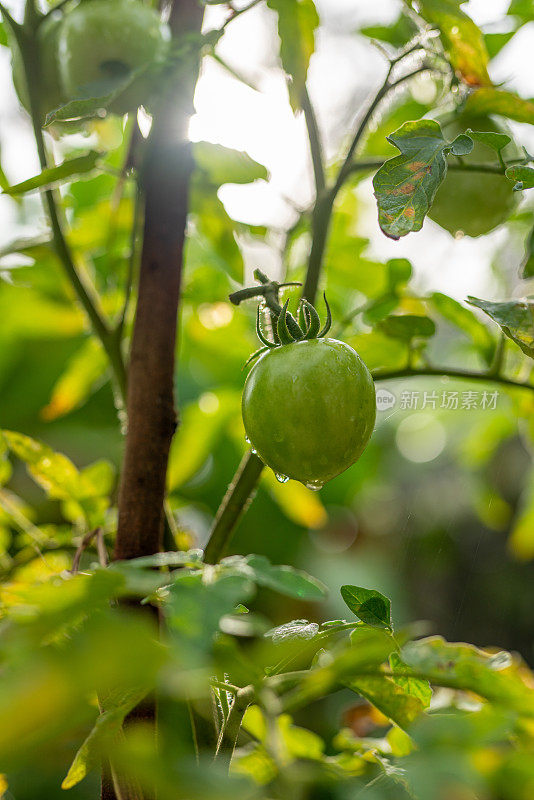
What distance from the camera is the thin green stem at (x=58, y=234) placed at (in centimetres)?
57

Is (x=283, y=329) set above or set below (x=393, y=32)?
below

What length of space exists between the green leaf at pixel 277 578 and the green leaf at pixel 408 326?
0.30 metres

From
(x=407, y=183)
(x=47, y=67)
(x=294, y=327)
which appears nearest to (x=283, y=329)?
(x=294, y=327)

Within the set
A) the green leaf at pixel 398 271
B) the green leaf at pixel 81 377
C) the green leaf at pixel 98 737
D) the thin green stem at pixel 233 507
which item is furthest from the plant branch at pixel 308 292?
the green leaf at pixel 81 377

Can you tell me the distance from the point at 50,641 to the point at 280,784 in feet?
0.37

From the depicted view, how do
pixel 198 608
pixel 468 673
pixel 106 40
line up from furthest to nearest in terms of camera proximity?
pixel 106 40, pixel 468 673, pixel 198 608

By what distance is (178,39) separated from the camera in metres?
0.54

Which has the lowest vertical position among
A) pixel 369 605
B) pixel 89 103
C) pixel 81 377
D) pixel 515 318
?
pixel 81 377

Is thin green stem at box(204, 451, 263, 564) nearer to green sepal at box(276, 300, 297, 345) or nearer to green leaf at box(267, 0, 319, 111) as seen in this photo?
green sepal at box(276, 300, 297, 345)

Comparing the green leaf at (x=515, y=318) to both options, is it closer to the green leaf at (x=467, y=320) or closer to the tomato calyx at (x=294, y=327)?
the tomato calyx at (x=294, y=327)

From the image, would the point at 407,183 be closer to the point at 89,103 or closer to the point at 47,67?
the point at 89,103

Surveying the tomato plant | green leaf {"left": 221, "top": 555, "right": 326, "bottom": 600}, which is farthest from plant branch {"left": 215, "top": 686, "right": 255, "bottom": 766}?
green leaf {"left": 221, "top": 555, "right": 326, "bottom": 600}

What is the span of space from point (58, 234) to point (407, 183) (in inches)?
12.6

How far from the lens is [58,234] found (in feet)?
1.94
